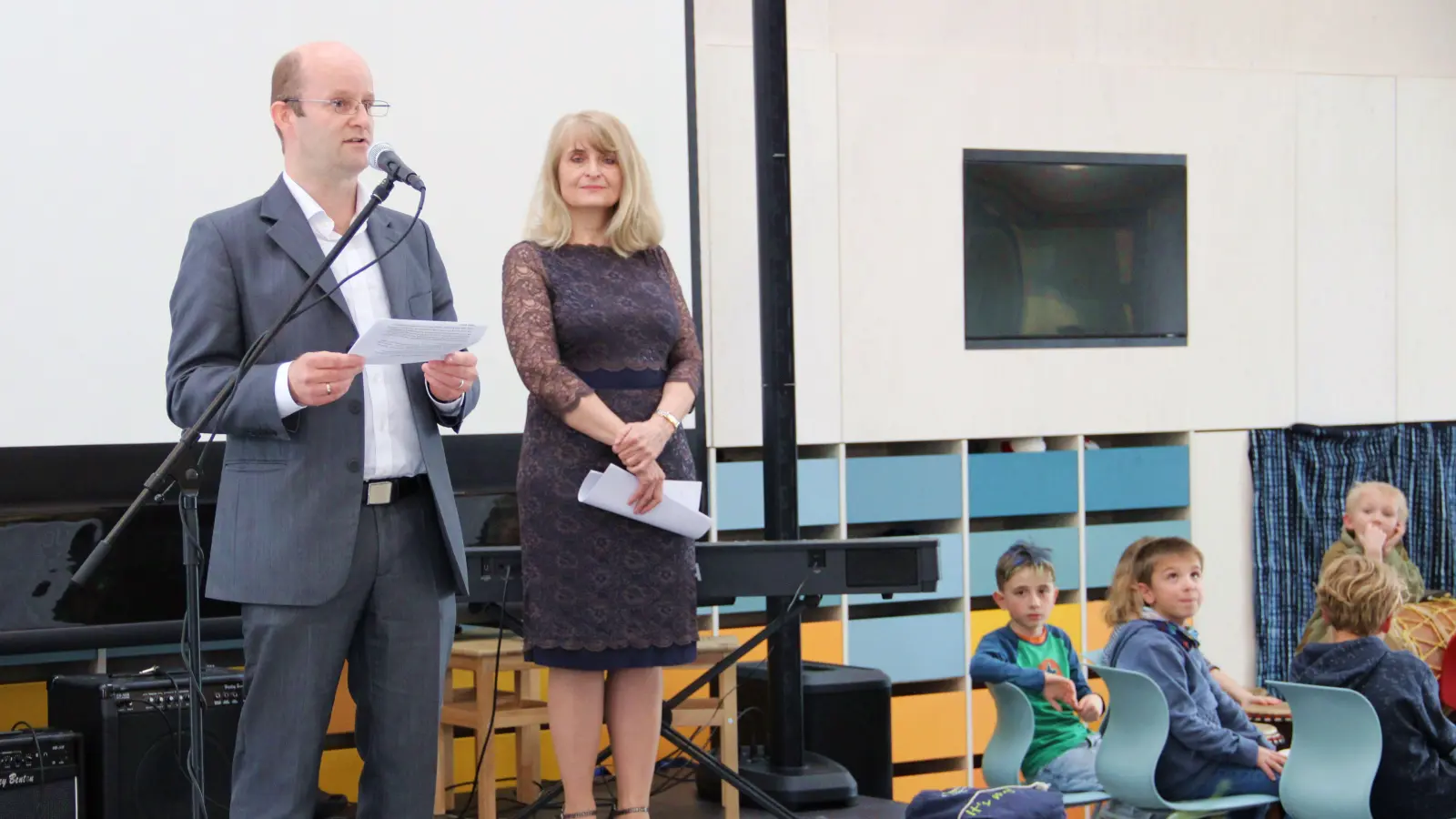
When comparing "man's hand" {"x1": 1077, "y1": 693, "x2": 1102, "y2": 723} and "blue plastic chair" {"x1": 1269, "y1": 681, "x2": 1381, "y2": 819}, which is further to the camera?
"man's hand" {"x1": 1077, "y1": 693, "x2": 1102, "y2": 723}

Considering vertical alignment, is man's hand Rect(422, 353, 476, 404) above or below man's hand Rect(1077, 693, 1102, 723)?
above

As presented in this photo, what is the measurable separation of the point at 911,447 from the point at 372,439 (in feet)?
11.2

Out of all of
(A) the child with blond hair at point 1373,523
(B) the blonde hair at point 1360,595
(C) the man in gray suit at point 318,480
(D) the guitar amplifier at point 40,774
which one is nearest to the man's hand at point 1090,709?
(B) the blonde hair at point 1360,595

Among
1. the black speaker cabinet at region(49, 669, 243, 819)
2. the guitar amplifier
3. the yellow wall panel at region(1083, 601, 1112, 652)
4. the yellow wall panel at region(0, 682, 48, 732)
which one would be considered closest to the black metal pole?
the black speaker cabinet at region(49, 669, 243, 819)

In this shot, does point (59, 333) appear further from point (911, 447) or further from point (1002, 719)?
point (911, 447)

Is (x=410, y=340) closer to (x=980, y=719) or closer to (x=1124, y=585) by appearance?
(x=1124, y=585)

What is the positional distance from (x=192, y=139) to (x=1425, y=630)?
3532 mm

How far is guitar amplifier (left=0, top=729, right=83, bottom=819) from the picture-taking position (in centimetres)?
328

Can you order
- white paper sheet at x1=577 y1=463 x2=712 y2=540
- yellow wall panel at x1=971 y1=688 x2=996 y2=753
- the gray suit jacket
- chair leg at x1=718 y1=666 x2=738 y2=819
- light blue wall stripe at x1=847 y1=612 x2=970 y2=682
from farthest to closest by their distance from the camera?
yellow wall panel at x1=971 y1=688 x2=996 y2=753, light blue wall stripe at x1=847 y1=612 x2=970 y2=682, chair leg at x1=718 y1=666 x2=738 y2=819, white paper sheet at x1=577 y1=463 x2=712 y2=540, the gray suit jacket

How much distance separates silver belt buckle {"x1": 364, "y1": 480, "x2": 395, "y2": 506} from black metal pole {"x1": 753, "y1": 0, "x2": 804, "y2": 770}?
1929mm

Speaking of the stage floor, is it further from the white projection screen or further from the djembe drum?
the djembe drum

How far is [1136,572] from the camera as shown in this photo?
3750 mm

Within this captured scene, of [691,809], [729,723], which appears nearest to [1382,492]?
[729,723]

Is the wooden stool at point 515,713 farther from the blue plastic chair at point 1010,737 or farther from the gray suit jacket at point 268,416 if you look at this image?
the gray suit jacket at point 268,416
